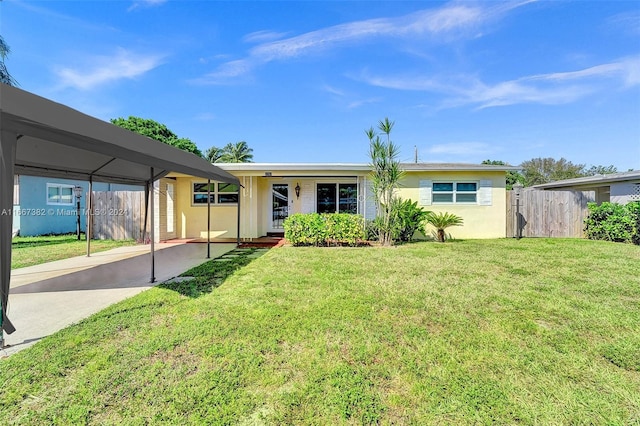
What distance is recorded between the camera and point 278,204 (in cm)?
1215

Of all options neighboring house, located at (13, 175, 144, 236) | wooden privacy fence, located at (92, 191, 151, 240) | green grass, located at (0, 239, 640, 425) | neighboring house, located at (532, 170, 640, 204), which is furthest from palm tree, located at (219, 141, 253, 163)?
green grass, located at (0, 239, 640, 425)

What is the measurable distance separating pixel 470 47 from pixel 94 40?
13.9m

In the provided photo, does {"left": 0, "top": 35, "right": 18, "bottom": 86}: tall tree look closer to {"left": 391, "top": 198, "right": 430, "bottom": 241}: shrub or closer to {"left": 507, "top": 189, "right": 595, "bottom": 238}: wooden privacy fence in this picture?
{"left": 391, "top": 198, "right": 430, "bottom": 241}: shrub

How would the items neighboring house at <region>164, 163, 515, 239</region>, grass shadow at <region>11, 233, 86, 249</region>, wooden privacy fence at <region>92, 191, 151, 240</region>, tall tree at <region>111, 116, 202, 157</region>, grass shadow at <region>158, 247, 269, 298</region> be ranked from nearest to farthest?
grass shadow at <region>158, 247, 269, 298</region>
grass shadow at <region>11, 233, 86, 249</region>
neighboring house at <region>164, 163, 515, 239</region>
wooden privacy fence at <region>92, 191, 151, 240</region>
tall tree at <region>111, 116, 202, 157</region>

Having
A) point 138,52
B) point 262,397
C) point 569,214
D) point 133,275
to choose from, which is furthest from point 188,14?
point 569,214

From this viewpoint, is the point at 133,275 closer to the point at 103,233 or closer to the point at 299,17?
the point at 103,233

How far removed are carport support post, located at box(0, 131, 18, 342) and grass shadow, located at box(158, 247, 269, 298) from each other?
6.27 feet

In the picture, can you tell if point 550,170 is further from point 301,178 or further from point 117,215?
point 117,215

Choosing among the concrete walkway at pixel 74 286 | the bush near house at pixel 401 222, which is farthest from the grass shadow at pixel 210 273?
the bush near house at pixel 401 222

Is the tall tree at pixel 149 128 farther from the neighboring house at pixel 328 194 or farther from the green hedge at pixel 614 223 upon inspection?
the green hedge at pixel 614 223

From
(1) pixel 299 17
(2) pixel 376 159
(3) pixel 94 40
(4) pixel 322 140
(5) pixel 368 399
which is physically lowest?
(5) pixel 368 399

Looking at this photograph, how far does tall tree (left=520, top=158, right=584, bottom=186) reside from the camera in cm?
3194

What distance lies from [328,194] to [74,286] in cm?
861

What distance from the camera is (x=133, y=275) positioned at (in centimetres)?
547
